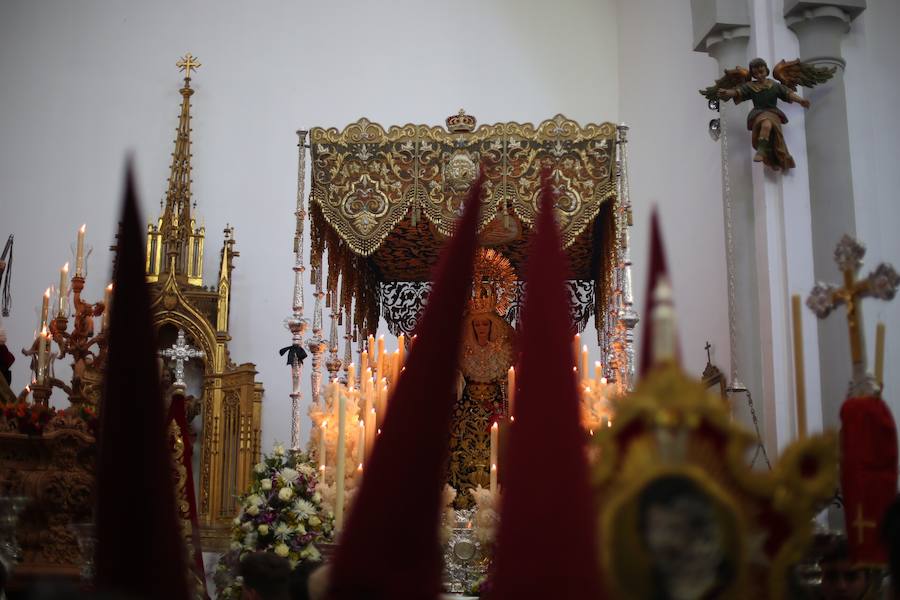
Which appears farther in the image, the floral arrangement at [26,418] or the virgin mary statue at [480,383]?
the virgin mary statue at [480,383]

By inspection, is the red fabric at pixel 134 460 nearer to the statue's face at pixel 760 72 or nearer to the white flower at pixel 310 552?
the white flower at pixel 310 552

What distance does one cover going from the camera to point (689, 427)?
7.49 ft

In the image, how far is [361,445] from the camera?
6.29m

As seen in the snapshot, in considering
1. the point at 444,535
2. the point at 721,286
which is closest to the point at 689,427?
the point at 444,535

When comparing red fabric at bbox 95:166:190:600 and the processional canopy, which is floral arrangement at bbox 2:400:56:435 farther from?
red fabric at bbox 95:166:190:600

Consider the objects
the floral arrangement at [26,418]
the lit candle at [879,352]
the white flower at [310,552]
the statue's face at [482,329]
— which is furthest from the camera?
the statue's face at [482,329]

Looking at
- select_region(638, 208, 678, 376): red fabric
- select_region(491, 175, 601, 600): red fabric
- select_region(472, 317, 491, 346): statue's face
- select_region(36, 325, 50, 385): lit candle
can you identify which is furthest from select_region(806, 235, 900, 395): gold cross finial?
select_region(36, 325, 50, 385): lit candle

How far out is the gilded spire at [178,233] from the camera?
10212mm

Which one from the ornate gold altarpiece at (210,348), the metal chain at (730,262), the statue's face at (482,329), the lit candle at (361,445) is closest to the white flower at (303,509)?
the lit candle at (361,445)

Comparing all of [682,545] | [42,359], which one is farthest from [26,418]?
[682,545]

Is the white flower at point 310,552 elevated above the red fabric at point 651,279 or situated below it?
below

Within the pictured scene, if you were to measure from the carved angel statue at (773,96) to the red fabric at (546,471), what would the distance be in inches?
206

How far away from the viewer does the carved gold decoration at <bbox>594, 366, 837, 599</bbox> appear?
2.21 m

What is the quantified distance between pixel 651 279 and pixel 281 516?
14.7 ft
